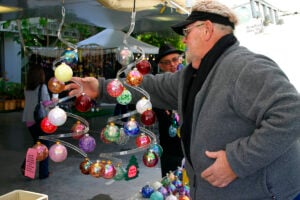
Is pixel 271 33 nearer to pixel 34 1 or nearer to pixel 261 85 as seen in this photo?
pixel 34 1

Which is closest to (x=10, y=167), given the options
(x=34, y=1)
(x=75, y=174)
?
(x=75, y=174)

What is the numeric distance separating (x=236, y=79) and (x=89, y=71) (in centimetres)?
1008

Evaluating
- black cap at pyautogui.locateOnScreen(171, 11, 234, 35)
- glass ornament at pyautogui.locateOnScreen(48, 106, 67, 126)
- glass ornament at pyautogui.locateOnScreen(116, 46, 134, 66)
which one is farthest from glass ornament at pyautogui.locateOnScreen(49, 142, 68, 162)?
black cap at pyautogui.locateOnScreen(171, 11, 234, 35)

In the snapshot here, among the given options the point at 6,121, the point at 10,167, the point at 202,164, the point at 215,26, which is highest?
the point at 215,26

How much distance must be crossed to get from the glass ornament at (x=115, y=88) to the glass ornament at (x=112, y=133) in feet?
0.68

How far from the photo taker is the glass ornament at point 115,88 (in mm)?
1778

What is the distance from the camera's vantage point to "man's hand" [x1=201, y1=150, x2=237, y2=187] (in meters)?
1.31

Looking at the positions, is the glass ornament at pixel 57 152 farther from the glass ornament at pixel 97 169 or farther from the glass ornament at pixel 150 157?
the glass ornament at pixel 150 157

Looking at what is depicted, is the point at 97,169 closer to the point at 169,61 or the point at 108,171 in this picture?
the point at 108,171

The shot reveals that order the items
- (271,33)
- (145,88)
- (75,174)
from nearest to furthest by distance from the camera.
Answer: (145,88) < (75,174) < (271,33)

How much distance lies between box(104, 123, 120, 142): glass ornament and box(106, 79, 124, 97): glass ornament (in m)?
0.21

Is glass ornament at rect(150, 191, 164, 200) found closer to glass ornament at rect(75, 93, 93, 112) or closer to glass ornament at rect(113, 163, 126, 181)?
glass ornament at rect(113, 163, 126, 181)

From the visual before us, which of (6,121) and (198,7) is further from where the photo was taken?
(6,121)

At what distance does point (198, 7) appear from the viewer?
59.8 inches
